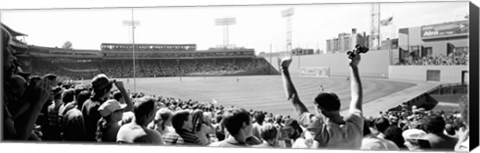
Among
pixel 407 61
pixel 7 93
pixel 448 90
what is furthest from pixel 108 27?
pixel 448 90

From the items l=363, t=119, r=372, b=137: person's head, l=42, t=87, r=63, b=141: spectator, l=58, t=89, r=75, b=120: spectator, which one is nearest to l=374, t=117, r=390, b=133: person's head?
l=363, t=119, r=372, b=137: person's head

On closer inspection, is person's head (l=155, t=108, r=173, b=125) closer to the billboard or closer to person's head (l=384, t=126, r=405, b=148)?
person's head (l=384, t=126, r=405, b=148)

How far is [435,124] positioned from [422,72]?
2.23ft

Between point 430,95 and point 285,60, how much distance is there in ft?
6.37

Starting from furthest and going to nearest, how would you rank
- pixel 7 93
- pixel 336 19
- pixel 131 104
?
1. pixel 7 93
2. pixel 131 104
3. pixel 336 19

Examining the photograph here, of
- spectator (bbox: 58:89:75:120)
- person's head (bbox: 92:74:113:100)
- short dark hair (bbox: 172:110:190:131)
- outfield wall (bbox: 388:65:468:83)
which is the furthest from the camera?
spectator (bbox: 58:89:75:120)

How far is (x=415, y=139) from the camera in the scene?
21.4 feet

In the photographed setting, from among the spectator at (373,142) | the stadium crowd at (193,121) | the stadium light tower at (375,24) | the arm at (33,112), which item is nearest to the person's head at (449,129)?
the stadium crowd at (193,121)

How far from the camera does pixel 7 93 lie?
7965 millimetres

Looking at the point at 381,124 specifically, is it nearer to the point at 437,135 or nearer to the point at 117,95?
the point at 437,135

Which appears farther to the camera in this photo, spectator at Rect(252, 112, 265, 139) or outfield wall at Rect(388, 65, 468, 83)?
spectator at Rect(252, 112, 265, 139)

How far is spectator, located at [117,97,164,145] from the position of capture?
6.90 meters

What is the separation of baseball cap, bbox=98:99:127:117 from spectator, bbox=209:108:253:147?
4.82ft

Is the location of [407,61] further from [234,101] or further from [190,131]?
[190,131]
